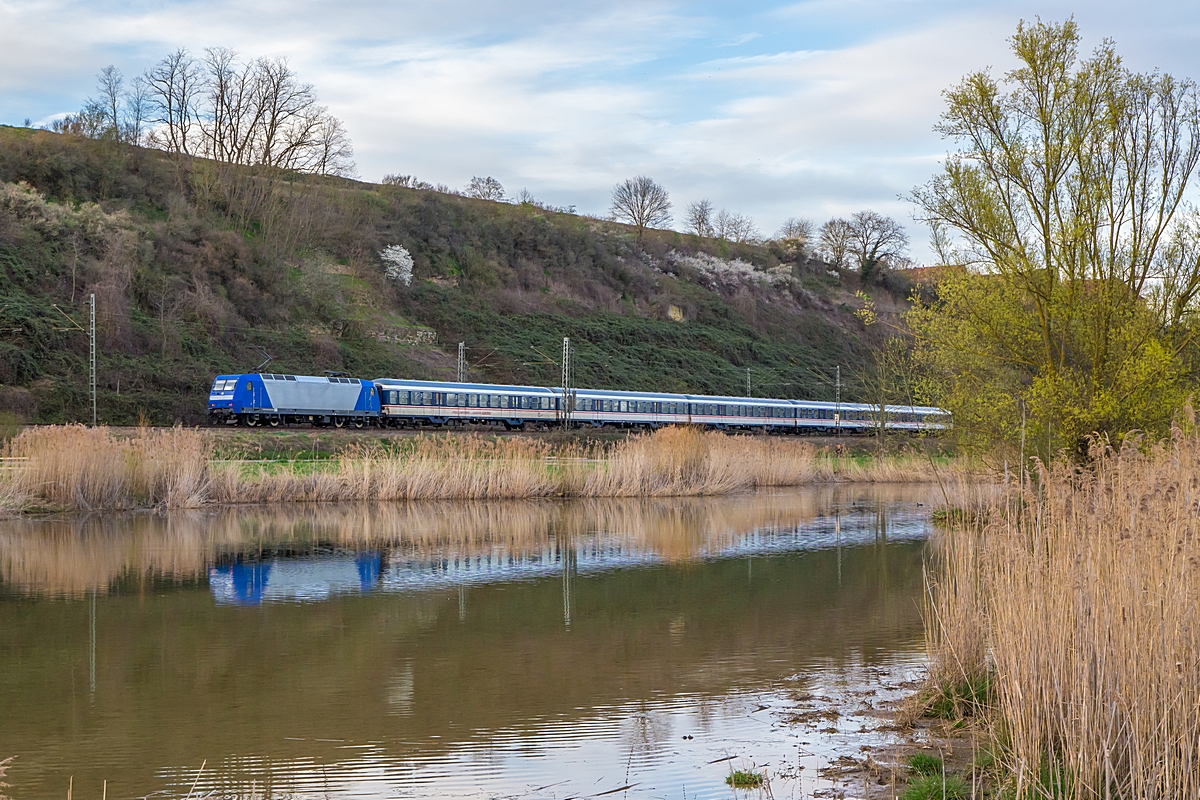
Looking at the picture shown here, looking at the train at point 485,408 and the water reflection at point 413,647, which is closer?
the water reflection at point 413,647

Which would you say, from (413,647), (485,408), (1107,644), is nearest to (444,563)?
(413,647)

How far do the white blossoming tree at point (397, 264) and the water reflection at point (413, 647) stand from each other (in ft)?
148

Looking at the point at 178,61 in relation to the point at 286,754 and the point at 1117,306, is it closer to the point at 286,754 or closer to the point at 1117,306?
the point at 1117,306

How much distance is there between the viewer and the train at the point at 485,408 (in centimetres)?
3650

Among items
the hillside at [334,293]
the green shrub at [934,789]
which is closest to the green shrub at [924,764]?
the green shrub at [934,789]

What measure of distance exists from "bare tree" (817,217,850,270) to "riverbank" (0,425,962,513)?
71713 mm

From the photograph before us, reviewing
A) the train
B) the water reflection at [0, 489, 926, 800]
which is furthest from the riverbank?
the train

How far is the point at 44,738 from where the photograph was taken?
6.31 m

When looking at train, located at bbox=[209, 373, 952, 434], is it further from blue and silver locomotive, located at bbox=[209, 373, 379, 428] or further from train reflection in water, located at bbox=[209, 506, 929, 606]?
train reflection in water, located at bbox=[209, 506, 929, 606]

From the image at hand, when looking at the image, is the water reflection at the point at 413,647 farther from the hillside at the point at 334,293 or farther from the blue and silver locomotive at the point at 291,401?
the hillside at the point at 334,293

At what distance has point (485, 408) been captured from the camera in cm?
4303

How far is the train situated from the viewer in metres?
36.5

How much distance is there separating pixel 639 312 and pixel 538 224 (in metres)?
9.95

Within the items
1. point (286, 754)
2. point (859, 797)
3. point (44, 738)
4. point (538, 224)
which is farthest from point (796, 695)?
point (538, 224)
